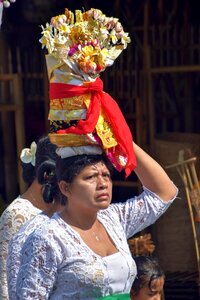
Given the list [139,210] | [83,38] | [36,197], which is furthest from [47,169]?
[83,38]

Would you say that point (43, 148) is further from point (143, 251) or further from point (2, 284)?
point (143, 251)

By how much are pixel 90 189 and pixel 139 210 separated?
32cm

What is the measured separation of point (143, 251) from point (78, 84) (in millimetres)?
1699

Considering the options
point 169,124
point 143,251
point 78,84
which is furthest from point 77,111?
point 169,124

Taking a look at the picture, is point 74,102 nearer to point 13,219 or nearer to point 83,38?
point 83,38

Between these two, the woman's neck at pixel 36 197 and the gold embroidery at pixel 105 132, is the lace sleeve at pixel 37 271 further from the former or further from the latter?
the woman's neck at pixel 36 197

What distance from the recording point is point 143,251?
15.0ft

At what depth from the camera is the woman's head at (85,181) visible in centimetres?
302

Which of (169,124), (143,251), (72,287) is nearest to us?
(72,287)

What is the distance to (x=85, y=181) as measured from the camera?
120 inches

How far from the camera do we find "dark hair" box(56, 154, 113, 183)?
3039mm

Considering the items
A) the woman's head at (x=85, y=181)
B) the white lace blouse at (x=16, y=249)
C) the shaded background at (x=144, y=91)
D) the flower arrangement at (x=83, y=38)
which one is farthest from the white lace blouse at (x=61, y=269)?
the shaded background at (x=144, y=91)

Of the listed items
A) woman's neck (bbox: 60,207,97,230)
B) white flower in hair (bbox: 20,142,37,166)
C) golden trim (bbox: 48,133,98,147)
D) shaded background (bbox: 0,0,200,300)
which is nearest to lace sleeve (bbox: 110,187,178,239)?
woman's neck (bbox: 60,207,97,230)

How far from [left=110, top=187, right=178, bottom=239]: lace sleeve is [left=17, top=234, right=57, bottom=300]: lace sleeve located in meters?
0.42
